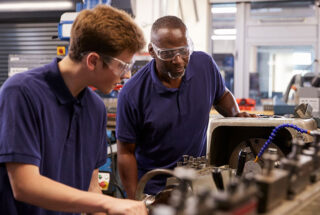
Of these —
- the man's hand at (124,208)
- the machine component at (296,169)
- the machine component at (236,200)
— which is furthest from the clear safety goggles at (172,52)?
the machine component at (236,200)

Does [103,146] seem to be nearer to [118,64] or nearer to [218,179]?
[118,64]

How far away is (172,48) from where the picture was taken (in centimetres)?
152

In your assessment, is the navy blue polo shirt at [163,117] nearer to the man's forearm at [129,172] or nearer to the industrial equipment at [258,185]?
the man's forearm at [129,172]

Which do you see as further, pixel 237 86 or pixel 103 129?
pixel 237 86

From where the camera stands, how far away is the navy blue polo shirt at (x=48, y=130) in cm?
100

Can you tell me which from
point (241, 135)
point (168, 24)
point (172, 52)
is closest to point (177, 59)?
point (172, 52)

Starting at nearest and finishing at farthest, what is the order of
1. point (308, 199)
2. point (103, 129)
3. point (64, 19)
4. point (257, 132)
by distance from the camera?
point (308, 199) < point (103, 129) < point (257, 132) < point (64, 19)

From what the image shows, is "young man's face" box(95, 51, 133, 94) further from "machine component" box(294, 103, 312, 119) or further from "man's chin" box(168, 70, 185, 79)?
"machine component" box(294, 103, 312, 119)

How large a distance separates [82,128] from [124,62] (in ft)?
0.85

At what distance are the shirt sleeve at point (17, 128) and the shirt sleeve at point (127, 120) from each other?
632 millimetres

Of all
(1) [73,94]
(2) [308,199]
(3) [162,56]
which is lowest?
(2) [308,199]

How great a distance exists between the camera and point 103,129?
4.38 ft

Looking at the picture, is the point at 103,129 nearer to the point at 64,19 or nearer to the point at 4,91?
the point at 4,91

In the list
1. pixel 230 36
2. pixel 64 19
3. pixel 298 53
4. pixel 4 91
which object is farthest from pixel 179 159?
pixel 230 36
